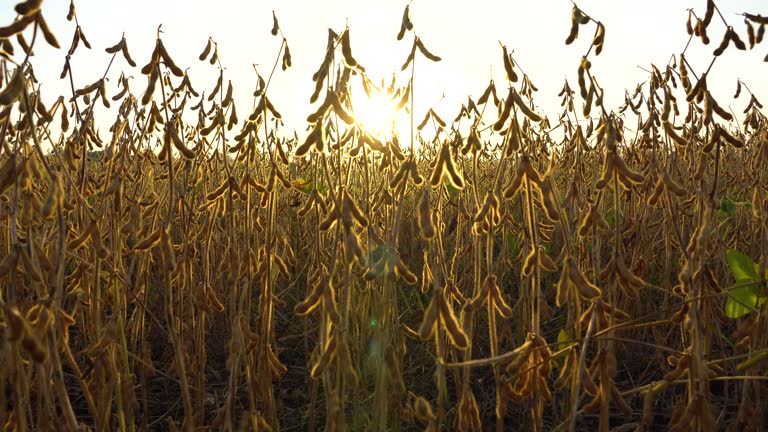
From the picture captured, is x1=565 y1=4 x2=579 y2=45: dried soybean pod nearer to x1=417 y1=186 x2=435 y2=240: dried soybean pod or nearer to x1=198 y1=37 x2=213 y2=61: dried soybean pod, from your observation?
x1=417 y1=186 x2=435 y2=240: dried soybean pod

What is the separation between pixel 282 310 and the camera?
3234mm

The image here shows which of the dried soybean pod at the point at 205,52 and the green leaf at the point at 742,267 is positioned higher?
the dried soybean pod at the point at 205,52

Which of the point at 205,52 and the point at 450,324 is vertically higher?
the point at 205,52

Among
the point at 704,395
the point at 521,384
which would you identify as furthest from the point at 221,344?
the point at 704,395

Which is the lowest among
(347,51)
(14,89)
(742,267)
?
(742,267)

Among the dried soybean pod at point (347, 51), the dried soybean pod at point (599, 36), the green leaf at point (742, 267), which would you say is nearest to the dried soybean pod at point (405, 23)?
the dried soybean pod at point (347, 51)

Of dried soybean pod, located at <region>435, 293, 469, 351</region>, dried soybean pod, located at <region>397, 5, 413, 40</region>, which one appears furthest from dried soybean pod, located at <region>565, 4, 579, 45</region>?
dried soybean pod, located at <region>435, 293, 469, 351</region>

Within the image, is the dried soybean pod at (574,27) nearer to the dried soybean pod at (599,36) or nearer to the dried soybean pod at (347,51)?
the dried soybean pod at (599,36)

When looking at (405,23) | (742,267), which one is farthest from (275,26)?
(742,267)

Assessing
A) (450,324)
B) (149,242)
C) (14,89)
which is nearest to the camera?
(14,89)

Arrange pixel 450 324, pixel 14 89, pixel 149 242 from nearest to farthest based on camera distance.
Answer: pixel 14 89 < pixel 450 324 < pixel 149 242

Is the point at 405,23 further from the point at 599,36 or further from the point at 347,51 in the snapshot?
the point at 599,36

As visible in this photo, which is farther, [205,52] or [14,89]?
[205,52]

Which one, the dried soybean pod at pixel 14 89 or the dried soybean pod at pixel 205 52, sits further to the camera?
the dried soybean pod at pixel 205 52
